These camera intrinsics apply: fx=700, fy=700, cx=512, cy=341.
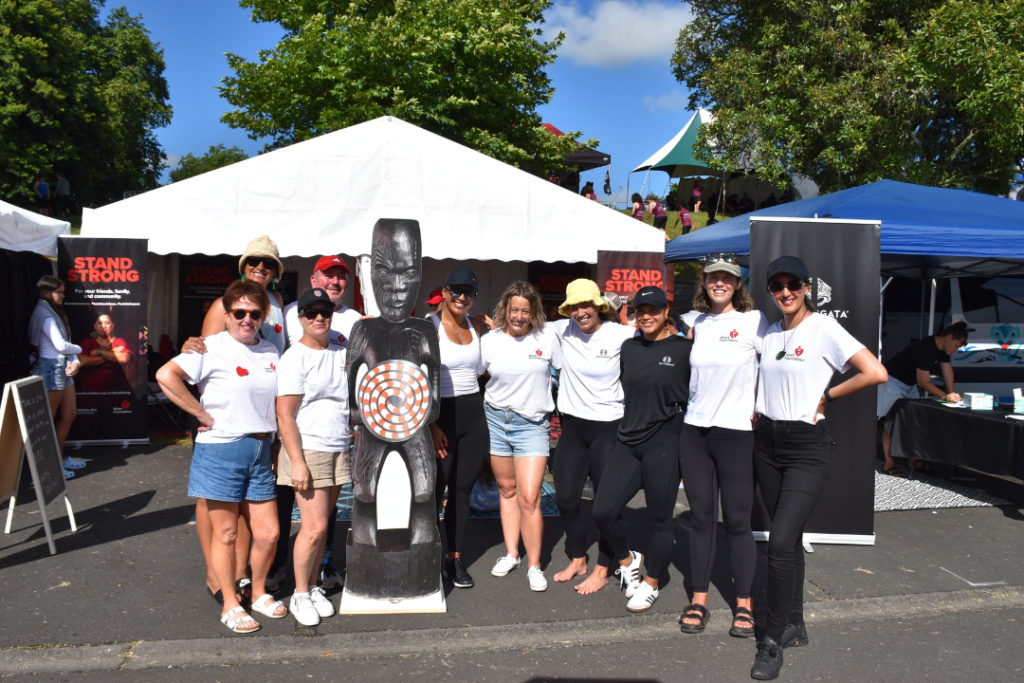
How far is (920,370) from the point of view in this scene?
7.00 metres

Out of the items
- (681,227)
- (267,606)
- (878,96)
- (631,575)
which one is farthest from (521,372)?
(681,227)

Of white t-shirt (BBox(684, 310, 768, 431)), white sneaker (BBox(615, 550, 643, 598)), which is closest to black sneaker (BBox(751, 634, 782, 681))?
white sneaker (BBox(615, 550, 643, 598))

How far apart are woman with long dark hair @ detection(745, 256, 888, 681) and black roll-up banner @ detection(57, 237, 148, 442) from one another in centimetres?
677

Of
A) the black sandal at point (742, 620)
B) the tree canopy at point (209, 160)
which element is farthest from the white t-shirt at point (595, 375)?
the tree canopy at point (209, 160)

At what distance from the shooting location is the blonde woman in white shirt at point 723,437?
3477mm

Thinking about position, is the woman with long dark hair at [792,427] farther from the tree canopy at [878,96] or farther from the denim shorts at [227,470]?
the tree canopy at [878,96]

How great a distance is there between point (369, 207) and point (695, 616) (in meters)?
6.08

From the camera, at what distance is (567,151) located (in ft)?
62.2

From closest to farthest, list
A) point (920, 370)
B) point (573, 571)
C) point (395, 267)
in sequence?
point (395, 267), point (573, 571), point (920, 370)

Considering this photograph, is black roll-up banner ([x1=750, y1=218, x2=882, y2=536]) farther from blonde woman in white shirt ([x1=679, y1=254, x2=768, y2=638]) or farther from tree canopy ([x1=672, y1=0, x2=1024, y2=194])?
tree canopy ([x1=672, y1=0, x2=1024, y2=194])

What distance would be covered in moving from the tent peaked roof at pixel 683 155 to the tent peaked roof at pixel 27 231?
66.6 feet

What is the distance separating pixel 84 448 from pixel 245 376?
525cm

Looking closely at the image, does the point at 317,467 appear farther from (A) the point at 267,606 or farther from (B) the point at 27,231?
(B) the point at 27,231

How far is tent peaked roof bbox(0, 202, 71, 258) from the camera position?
6363 mm
